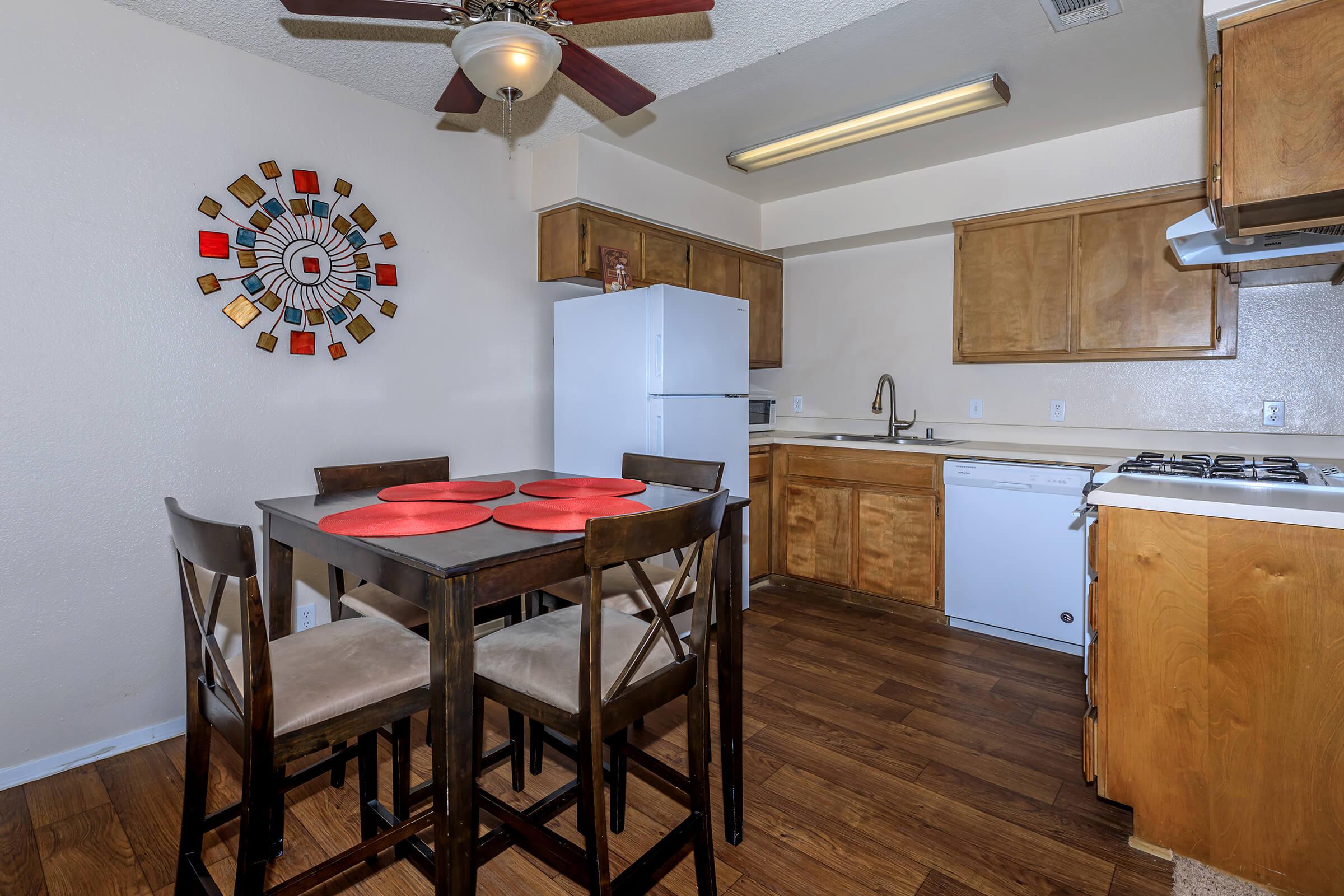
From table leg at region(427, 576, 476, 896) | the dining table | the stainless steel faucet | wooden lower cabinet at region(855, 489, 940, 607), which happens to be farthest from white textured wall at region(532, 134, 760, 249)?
table leg at region(427, 576, 476, 896)

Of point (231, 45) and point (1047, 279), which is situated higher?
point (231, 45)

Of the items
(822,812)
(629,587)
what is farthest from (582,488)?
(822,812)

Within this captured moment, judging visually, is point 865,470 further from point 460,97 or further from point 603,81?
point 460,97

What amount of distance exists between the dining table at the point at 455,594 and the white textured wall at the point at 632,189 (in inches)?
79.9

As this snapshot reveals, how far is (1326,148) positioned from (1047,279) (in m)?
1.71

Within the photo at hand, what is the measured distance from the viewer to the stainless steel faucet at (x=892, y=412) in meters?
3.93

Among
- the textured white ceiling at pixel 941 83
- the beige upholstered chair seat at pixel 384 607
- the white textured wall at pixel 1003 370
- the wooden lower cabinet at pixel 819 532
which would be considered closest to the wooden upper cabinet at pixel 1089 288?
the white textured wall at pixel 1003 370

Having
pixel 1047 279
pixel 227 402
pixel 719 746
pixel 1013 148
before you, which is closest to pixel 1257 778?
pixel 719 746

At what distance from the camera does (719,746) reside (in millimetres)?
2221

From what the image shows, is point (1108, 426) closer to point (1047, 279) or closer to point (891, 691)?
point (1047, 279)

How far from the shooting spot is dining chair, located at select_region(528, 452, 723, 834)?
5.87 ft

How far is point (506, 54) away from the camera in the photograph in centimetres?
154

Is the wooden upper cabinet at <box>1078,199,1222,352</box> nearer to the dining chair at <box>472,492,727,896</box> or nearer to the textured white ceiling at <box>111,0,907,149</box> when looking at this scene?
the textured white ceiling at <box>111,0,907,149</box>

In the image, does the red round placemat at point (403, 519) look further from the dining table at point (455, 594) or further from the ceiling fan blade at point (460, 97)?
the ceiling fan blade at point (460, 97)
